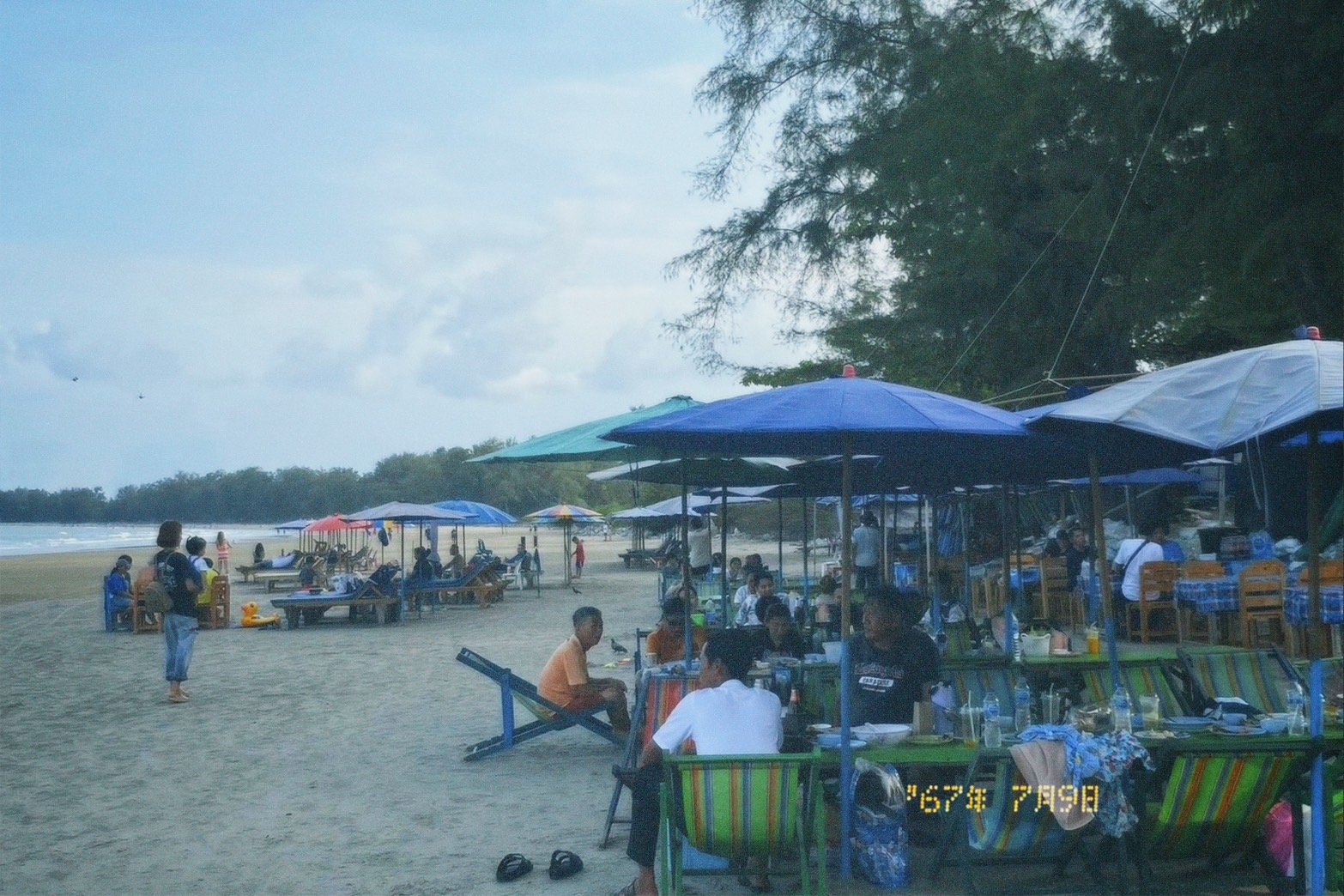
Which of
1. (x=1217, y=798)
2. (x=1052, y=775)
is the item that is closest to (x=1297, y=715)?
(x=1217, y=798)

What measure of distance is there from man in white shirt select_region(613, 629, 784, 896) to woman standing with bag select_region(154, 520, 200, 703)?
714cm

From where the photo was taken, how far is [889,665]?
582 cm

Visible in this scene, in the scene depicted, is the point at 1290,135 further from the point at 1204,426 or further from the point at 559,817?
the point at 559,817

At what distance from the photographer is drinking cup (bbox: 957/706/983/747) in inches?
199

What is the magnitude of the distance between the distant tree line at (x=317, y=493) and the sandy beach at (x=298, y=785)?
58698mm

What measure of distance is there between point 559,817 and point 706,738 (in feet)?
6.64

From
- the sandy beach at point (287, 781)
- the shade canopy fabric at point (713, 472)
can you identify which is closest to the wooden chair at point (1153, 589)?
the shade canopy fabric at point (713, 472)

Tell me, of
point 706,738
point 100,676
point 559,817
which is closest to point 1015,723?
point 706,738

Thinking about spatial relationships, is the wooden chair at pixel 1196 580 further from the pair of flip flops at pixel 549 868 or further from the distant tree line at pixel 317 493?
the distant tree line at pixel 317 493

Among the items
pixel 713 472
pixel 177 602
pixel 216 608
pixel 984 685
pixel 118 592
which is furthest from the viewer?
pixel 216 608

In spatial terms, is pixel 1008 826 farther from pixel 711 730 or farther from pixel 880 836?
pixel 711 730

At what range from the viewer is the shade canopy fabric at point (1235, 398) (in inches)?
171

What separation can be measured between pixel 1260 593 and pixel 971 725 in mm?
8452

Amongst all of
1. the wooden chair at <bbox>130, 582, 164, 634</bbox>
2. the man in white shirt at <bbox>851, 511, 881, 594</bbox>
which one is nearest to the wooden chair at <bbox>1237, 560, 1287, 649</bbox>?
the man in white shirt at <bbox>851, 511, 881, 594</bbox>
